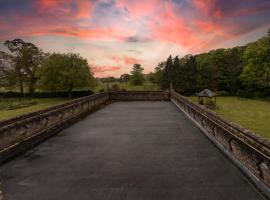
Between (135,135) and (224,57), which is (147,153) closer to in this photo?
(135,135)

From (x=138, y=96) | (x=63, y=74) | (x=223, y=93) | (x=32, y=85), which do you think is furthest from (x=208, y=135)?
(x=32, y=85)

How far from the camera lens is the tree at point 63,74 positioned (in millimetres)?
58219

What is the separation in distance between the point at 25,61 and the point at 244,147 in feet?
226

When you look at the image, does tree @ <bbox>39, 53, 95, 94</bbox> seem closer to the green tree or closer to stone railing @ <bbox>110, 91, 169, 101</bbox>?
stone railing @ <bbox>110, 91, 169, 101</bbox>

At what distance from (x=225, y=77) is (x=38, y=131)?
223ft

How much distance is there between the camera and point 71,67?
61125 mm

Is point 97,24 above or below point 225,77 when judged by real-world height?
above

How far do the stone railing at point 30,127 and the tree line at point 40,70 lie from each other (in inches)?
1835

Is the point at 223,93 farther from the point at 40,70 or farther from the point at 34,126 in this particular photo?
the point at 34,126

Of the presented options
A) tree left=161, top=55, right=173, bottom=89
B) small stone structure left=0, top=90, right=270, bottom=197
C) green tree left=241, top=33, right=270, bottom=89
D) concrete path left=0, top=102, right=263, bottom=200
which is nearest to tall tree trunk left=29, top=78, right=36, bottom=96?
tree left=161, top=55, right=173, bottom=89

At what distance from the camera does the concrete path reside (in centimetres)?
479

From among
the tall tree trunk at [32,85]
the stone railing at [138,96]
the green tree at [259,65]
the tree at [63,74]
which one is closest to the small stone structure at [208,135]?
the stone railing at [138,96]

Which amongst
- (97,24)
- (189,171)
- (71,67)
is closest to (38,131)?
(189,171)

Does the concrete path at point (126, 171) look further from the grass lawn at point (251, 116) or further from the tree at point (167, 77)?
the tree at point (167, 77)
